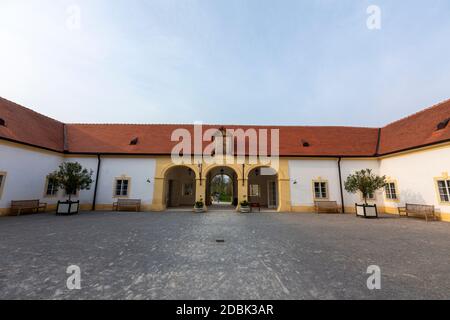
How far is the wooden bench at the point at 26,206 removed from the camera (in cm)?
1105

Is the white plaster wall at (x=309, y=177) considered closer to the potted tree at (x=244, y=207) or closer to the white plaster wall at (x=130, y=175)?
the potted tree at (x=244, y=207)

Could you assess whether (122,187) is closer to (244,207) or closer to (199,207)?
(199,207)

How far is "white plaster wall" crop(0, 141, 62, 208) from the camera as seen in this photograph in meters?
11.0

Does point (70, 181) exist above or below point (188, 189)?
above

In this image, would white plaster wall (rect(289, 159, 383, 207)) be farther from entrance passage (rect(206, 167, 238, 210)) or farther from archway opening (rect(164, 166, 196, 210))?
archway opening (rect(164, 166, 196, 210))

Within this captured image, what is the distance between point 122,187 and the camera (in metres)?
14.5

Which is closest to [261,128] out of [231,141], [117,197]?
[231,141]

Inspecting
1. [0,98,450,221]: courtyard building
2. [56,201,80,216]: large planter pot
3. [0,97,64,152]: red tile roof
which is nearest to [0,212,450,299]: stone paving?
[56,201,80,216]: large planter pot

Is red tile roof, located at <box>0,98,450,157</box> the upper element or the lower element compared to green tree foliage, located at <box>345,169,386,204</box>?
upper

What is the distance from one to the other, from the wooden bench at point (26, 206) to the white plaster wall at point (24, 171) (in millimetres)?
312

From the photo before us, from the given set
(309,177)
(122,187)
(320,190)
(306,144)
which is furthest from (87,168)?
(320,190)

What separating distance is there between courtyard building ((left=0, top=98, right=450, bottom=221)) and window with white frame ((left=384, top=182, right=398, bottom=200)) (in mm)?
72

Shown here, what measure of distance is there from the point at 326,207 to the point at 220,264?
12220 millimetres
